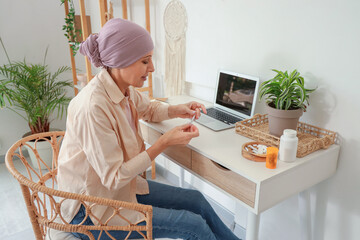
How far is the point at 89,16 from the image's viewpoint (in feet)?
9.73

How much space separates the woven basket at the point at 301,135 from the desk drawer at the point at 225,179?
0.24 m

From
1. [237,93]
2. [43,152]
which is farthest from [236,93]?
[43,152]

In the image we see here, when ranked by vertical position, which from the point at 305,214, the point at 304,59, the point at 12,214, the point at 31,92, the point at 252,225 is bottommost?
the point at 12,214

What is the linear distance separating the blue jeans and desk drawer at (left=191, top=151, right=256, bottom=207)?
138 mm

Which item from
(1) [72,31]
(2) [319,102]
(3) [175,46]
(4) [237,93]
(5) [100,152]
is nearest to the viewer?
(5) [100,152]

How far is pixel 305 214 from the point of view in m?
1.52

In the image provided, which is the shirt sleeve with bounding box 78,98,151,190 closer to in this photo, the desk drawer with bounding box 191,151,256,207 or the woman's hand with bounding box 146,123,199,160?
the woman's hand with bounding box 146,123,199,160

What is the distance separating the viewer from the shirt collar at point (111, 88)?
116 centimetres

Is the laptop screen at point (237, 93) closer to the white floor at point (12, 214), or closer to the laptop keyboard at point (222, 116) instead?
the laptop keyboard at point (222, 116)

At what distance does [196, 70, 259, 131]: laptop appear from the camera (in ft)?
5.05

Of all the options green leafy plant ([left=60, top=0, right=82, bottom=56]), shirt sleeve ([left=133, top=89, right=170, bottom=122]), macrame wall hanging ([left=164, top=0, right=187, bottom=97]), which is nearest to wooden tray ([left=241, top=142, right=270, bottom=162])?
shirt sleeve ([left=133, top=89, right=170, bottom=122])

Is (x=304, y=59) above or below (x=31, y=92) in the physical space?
above

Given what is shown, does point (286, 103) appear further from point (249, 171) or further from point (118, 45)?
point (118, 45)

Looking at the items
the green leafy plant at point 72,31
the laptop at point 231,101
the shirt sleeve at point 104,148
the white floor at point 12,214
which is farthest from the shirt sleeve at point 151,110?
the green leafy plant at point 72,31
